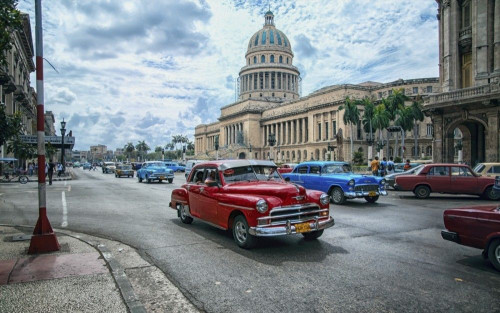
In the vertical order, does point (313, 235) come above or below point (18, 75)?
below

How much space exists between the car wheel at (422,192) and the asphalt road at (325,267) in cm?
648

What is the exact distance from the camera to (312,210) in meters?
7.13

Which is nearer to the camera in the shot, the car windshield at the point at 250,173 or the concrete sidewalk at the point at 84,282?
the concrete sidewalk at the point at 84,282

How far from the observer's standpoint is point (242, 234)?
7074 millimetres

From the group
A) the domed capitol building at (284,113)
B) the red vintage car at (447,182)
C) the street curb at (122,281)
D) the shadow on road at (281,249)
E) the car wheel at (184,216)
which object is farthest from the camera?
the domed capitol building at (284,113)

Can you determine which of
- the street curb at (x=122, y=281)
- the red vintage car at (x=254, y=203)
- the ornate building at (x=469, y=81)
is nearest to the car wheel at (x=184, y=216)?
the red vintage car at (x=254, y=203)

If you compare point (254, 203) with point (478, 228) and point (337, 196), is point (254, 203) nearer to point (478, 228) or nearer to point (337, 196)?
point (478, 228)

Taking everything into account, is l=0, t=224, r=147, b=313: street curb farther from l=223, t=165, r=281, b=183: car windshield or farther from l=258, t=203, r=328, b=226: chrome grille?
l=223, t=165, r=281, b=183: car windshield

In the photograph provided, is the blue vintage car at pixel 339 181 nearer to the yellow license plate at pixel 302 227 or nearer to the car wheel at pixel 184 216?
the car wheel at pixel 184 216

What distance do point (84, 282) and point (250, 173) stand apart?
4.17 m

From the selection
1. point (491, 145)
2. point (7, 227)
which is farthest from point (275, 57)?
point (7, 227)

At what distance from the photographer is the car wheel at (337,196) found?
1371 cm

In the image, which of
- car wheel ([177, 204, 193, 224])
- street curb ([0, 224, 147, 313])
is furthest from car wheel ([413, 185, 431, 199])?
street curb ([0, 224, 147, 313])

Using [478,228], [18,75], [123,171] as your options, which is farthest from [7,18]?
[18,75]
